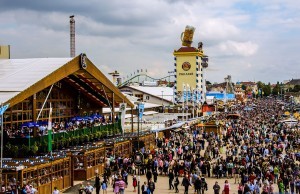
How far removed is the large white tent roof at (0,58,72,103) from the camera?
2706cm

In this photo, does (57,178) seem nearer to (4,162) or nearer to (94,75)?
(4,162)

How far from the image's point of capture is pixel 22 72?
100ft

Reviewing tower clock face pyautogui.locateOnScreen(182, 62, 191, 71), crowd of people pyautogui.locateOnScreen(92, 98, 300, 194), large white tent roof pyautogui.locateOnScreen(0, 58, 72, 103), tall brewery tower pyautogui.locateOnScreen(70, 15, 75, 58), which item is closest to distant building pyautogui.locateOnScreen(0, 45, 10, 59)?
large white tent roof pyautogui.locateOnScreen(0, 58, 72, 103)

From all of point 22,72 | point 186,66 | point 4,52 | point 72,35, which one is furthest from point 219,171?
point 186,66

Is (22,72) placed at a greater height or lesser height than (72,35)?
lesser

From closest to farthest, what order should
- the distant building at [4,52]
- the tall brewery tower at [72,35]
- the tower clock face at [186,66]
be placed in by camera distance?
the distant building at [4,52] → the tall brewery tower at [72,35] → the tower clock face at [186,66]

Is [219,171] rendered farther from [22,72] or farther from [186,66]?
[186,66]

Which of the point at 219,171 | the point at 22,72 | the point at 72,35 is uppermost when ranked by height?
the point at 72,35

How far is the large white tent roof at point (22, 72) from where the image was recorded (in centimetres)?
2706

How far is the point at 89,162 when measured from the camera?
29156 mm

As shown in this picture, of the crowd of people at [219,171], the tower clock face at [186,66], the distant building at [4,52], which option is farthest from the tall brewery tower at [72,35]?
the tower clock face at [186,66]

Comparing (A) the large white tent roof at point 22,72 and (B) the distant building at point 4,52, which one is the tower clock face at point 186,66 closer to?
(B) the distant building at point 4,52

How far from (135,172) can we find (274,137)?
70.7ft

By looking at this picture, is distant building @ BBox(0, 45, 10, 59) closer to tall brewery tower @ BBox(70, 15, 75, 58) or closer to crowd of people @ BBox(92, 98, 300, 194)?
crowd of people @ BBox(92, 98, 300, 194)
